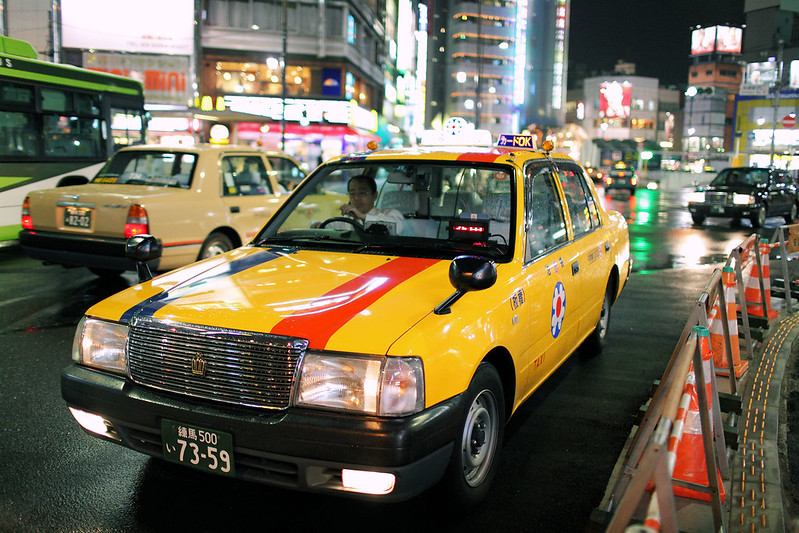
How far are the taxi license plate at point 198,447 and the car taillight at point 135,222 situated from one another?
14.7 feet

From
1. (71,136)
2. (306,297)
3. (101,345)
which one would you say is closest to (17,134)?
(71,136)

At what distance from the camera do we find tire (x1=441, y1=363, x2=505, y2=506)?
2.85 metres

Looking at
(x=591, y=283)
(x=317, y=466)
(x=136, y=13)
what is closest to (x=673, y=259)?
(x=591, y=283)

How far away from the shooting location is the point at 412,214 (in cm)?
430

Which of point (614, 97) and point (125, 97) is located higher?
point (614, 97)

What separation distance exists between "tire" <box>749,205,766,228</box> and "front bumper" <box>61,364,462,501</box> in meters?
18.0

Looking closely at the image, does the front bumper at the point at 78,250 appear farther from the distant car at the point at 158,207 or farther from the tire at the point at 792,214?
the tire at the point at 792,214

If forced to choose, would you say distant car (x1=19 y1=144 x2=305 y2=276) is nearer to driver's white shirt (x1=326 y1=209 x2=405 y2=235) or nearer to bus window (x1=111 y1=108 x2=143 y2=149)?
driver's white shirt (x1=326 y1=209 x2=405 y2=235)

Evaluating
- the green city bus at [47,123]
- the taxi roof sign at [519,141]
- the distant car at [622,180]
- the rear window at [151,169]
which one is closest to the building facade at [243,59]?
the green city bus at [47,123]

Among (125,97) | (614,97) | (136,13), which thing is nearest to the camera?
(125,97)

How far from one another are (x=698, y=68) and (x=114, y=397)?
11087 cm

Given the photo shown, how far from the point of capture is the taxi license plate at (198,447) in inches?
104

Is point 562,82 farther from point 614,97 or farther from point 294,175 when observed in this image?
point 294,175

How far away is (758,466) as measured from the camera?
3535 mm
